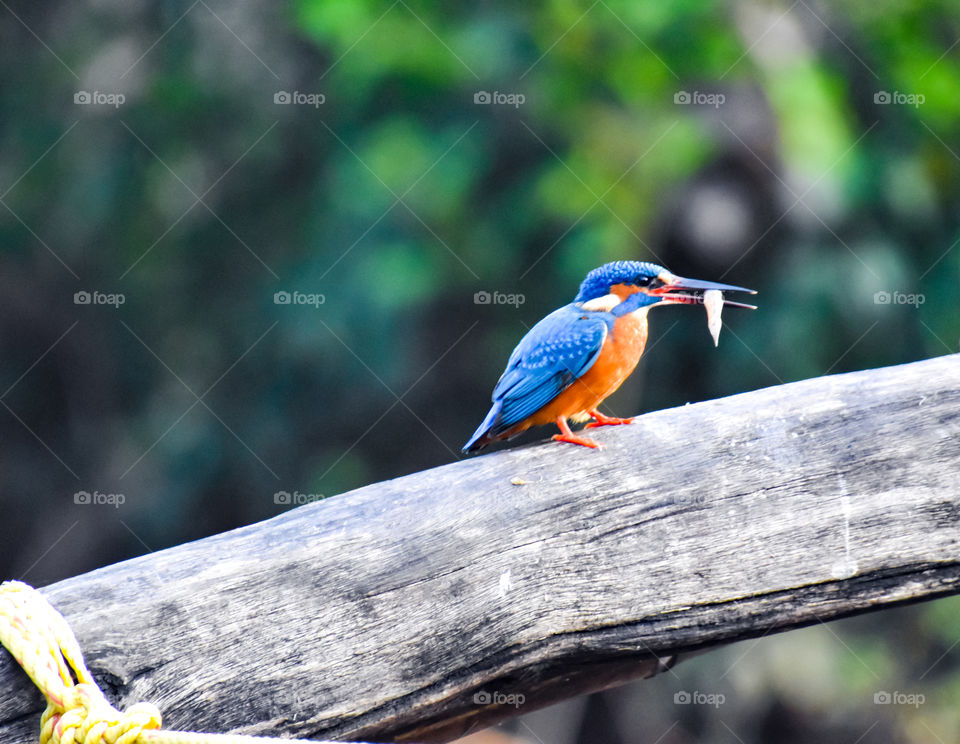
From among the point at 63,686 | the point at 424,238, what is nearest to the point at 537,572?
the point at 63,686

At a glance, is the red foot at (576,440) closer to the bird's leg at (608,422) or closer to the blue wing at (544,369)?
the bird's leg at (608,422)

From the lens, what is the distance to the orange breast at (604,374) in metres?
2.06

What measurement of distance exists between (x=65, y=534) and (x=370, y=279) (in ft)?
8.82

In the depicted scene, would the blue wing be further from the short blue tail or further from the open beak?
the open beak

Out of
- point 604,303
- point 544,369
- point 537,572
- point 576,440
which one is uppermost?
point 604,303

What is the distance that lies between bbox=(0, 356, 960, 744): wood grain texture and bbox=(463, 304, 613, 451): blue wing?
32cm

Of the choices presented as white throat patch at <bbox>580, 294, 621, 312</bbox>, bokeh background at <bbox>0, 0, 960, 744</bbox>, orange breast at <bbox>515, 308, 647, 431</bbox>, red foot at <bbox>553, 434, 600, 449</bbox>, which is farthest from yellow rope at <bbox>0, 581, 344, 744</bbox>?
bokeh background at <bbox>0, 0, 960, 744</bbox>

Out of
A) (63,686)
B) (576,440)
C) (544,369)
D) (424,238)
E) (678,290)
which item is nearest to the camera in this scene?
(63,686)

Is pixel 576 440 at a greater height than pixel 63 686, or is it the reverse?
pixel 576 440

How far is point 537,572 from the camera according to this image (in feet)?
4.97

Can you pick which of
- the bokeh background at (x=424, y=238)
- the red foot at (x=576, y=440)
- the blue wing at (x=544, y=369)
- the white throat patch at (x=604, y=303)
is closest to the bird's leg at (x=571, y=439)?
the red foot at (x=576, y=440)

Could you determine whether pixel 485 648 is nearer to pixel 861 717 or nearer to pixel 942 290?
pixel 942 290

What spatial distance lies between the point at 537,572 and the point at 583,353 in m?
0.68

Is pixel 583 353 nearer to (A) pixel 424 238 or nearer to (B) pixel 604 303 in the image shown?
(B) pixel 604 303
